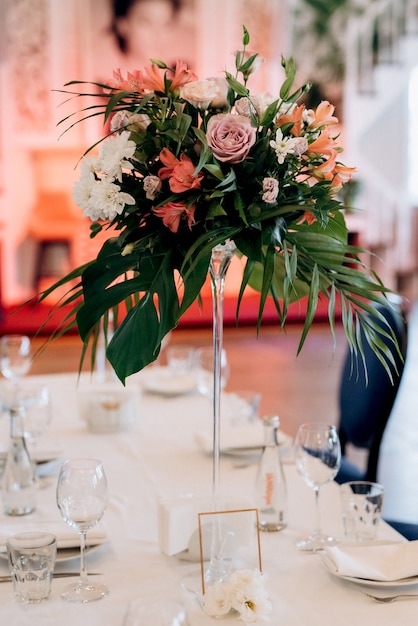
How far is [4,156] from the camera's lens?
9070 mm

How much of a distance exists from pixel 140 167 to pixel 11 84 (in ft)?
26.6

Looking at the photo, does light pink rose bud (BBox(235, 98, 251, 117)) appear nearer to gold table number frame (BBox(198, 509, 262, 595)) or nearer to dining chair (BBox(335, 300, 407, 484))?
gold table number frame (BBox(198, 509, 262, 595))

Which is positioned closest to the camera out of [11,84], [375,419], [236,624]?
[236,624]

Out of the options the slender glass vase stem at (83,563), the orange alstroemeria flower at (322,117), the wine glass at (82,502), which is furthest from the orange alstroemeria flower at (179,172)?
the slender glass vase stem at (83,563)

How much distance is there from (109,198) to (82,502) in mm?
483

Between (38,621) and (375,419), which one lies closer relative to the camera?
(38,621)

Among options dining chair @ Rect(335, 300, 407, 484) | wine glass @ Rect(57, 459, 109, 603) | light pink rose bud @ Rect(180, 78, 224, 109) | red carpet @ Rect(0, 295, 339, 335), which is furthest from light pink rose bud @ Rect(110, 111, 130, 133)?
red carpet @ Rect(0, 295, 339, 335)

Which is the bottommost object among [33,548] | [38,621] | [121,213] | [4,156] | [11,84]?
[38,621]

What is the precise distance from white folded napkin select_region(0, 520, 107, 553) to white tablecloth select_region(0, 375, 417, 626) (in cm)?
3

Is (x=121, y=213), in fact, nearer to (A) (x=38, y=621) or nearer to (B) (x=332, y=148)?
(B) (x=332, y=148)

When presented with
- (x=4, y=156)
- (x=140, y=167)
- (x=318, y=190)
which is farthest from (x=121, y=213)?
(x=4, y=156)

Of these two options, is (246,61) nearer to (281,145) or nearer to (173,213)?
(281,145)

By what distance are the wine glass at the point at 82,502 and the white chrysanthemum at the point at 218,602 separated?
0.18 meters

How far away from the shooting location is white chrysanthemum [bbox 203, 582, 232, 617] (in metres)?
1.29
